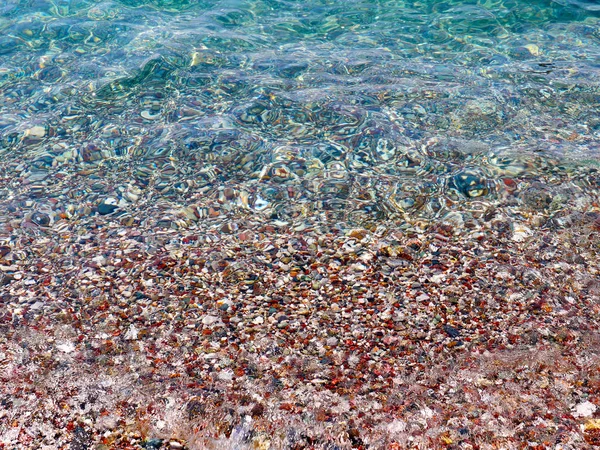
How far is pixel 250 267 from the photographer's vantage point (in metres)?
4.69

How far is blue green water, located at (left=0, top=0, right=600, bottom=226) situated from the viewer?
5.69 meters

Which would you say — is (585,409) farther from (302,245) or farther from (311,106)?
(311,106)

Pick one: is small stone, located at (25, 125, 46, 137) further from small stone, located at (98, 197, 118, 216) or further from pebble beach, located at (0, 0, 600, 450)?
small stone, located at (98, 197, 118, 216)

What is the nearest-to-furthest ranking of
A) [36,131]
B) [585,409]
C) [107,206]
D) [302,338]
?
[585,409] < [302,338] < [107,206] < [36,131]

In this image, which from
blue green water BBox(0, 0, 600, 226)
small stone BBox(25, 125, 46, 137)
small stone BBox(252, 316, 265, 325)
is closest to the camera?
small stone BBox(252, 316, 265, 325)

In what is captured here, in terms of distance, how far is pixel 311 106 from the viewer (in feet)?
23.4

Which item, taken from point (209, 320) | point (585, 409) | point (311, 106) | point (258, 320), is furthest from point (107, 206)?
point (585, 409)

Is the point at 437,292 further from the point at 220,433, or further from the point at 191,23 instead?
the point at 191,23

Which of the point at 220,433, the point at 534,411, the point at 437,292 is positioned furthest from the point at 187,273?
the point at 534,411

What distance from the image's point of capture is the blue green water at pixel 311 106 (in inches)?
224

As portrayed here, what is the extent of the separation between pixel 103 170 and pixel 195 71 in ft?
9.52

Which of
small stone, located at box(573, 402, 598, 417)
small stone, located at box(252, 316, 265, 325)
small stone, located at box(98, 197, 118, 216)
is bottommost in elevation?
small stone, located at box(98, 197, 118, 216)

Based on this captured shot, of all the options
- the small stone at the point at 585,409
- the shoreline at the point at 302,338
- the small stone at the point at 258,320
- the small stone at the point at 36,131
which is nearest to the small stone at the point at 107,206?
the shoreline at the point at 302,338

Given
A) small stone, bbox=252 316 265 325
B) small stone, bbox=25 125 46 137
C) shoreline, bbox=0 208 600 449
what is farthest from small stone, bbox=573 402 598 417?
small stone, bbox=25 125 46 137
